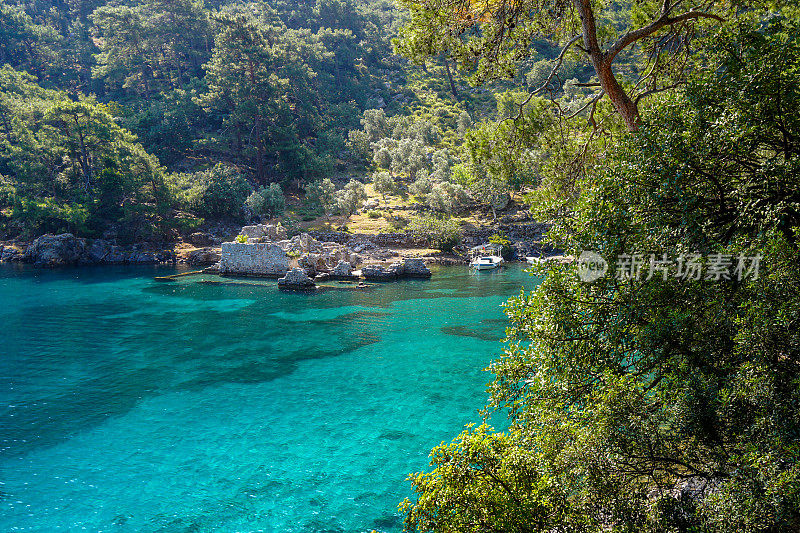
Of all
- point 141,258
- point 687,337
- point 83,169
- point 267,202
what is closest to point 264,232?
point 267,202

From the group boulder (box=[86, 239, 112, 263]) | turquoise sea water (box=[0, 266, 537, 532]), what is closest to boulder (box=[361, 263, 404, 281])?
turquoise sea water (box=[0, 266, 537, 532])

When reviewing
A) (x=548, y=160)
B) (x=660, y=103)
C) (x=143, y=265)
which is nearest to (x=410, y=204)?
(x=143, y=265)

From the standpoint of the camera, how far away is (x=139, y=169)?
210 feet

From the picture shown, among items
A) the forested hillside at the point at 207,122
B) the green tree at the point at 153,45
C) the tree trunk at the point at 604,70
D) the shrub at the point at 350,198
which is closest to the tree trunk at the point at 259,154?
the forested hillside at the point at 207,122

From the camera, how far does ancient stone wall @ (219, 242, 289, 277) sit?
→ 5103 cm

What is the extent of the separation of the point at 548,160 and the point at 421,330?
19.6 metres

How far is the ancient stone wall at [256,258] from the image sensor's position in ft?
167

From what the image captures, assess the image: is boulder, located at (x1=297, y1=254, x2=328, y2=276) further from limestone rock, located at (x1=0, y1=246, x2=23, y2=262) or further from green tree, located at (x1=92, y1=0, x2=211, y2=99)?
green tree, located at (x1=92, y1=0, x2=211, y2=99)

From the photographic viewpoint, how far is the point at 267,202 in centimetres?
6906

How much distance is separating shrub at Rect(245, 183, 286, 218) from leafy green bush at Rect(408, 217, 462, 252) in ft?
77.0

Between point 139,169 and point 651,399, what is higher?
point 139,169

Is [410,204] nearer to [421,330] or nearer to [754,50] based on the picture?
[421,330]

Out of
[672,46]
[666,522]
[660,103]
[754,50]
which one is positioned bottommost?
[666,522]

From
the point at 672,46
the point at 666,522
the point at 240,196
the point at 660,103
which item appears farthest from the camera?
the point at 240,196
